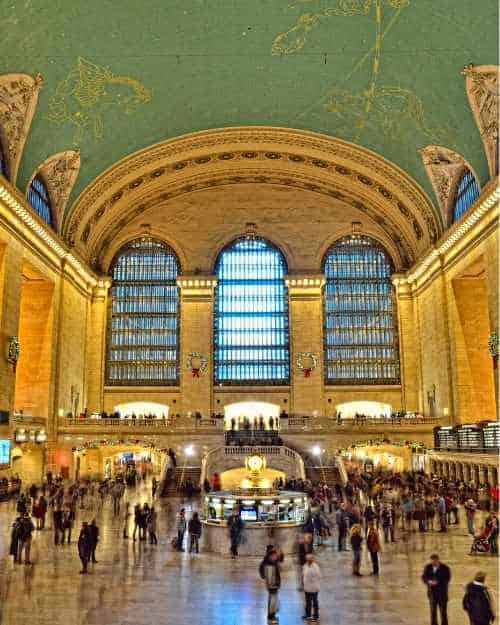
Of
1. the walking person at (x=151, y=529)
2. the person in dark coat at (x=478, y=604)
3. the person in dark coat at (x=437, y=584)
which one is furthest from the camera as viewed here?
the walking person at (x=151, y=529)

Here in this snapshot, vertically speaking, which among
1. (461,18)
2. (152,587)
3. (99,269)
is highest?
(461,18)

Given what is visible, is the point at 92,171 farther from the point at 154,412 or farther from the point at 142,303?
the point at 154,412

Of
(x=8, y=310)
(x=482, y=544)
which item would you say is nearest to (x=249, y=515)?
(x=482, y=544)

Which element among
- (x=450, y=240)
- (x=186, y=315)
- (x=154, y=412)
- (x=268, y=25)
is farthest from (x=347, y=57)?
(x=154, y=412)

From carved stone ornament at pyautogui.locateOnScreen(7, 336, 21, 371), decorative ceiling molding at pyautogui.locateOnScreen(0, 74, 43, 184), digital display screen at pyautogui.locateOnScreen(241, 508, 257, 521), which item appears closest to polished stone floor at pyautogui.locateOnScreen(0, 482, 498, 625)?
digital display screen at pyautogui.locateOnScreen(241, 508, 257, 521)

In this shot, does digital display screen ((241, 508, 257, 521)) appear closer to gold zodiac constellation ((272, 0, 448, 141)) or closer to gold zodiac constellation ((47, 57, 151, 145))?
gold zodiac constellation ((272, 0, 448, 141))

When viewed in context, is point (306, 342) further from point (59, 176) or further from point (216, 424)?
point (59, 176)

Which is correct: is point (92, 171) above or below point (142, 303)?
above

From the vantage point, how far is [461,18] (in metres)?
20.2

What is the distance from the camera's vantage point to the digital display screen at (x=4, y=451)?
23.9 m

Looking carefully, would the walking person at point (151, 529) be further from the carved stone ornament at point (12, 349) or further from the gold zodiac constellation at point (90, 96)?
the gold zodiac constellation at point (90, 96)

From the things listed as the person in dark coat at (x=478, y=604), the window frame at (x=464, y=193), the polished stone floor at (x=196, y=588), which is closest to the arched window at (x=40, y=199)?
the polished stone floor at (x=196, y=588)

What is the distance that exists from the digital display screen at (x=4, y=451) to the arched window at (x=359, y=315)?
63.1 ft

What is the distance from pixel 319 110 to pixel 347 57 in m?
5.01
